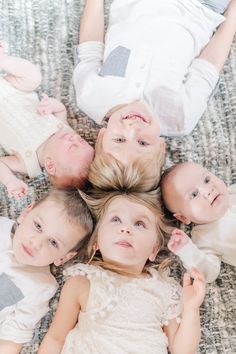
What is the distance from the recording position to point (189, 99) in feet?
5.00

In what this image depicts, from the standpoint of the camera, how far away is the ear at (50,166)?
147 cm

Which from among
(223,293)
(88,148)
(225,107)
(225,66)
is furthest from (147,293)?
(225,66)

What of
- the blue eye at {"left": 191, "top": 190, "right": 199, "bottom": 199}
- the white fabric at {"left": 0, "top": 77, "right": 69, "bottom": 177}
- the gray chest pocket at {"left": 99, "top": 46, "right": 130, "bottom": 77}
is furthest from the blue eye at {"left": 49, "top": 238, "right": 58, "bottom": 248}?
the gray chest pocket at {"left": 99, "top": 46, "right": 130, "bottom": 77}

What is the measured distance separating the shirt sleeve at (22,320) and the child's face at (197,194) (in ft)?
1.27

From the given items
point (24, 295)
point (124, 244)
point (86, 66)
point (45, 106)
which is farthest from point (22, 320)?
point (86, 66)

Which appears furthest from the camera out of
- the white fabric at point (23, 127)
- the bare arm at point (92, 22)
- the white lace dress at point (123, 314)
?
the bare arm at point (92, 22)

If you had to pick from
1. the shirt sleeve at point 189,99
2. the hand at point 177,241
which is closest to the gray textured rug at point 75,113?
the shirt sleeve at point 189,99

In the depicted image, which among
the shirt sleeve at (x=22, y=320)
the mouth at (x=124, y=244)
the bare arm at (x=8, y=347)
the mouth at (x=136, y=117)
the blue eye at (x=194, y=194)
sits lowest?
the bare arm at (x=8, y=347)

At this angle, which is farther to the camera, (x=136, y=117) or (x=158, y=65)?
(x=158, y=65)

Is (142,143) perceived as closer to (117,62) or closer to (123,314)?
(117,62)

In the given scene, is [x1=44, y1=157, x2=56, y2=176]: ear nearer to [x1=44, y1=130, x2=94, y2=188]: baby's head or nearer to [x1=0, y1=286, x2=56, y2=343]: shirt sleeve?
[x1=44, y1=130, x2=94, y2=188]: baby's head

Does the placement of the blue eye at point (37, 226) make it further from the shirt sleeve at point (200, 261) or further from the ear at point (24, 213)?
the shirt sleeve at point (200, 261)

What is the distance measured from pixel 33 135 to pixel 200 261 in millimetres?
506

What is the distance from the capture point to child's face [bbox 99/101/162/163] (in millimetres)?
1382
